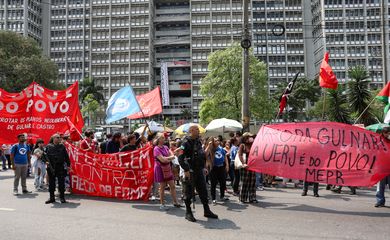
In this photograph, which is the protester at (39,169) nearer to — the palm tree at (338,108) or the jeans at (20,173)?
the jeans at (20,173)

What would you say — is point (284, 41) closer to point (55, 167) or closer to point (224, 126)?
point (224, 126)

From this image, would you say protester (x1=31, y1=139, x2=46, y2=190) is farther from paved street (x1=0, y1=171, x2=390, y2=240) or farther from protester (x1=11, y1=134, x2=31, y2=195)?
paved street (x1=0, y1=171, x2=390, y2=240)

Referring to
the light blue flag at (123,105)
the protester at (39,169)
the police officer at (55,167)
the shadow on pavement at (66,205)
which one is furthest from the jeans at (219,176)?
the protester at (39,169)

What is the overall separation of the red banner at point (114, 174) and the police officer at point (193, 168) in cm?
239

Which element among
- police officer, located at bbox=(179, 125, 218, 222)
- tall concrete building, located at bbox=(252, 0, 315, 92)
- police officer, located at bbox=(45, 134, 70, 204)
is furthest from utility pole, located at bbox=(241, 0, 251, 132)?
tall concrete building, located at bbox=(252, 0, 315, 92)

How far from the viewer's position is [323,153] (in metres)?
8.95

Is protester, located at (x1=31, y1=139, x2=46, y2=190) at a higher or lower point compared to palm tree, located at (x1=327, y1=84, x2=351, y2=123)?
lower

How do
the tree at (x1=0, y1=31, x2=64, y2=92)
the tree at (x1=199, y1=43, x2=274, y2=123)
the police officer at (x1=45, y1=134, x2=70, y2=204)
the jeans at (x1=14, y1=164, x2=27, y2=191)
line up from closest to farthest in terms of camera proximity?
the police officer at (x1=45, y1=134, x2=70, y2=204) → the jeans at (x1=14, y1=164, x2=27, y2=191) → the tree at (x1=199, y1=43, x2=274, y2=123) → the tree at (x1=0, y1=31, x2=64, y2=92)

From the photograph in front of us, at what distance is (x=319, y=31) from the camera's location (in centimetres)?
9169

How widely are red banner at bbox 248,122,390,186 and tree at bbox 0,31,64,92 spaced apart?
43682mm

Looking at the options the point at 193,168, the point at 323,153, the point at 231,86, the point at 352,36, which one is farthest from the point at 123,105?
the point at 352,36

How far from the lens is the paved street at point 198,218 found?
6590mm

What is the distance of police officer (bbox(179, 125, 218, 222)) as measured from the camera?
7770 millimetres

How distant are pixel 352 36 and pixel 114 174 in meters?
90.0
